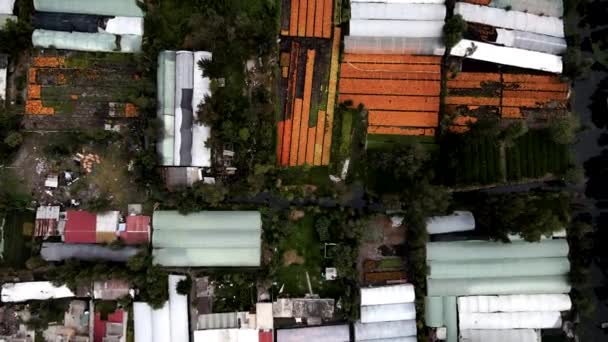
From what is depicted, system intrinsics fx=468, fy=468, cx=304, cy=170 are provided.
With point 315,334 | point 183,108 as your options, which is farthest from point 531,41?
point 315,334

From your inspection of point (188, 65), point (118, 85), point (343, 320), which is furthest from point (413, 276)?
point (118, 85)

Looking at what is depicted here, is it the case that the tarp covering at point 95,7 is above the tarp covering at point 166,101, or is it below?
above

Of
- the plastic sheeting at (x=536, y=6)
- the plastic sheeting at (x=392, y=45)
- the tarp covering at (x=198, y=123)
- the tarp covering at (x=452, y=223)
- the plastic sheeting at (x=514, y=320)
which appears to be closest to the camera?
the tarp covering at (x=198, y=123)

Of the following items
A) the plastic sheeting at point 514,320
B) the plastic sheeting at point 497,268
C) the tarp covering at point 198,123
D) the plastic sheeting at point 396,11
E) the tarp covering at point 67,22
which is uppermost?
the plastic sheeting at point 396,11

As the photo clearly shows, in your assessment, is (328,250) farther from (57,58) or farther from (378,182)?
(57,58)

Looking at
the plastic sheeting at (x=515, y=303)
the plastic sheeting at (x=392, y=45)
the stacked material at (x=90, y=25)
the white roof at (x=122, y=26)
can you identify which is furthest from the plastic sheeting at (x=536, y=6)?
the stacked material at (x=90, y=25)

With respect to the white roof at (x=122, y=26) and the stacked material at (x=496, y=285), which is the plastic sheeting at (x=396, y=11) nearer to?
the white roof at (x=122, y=26)
